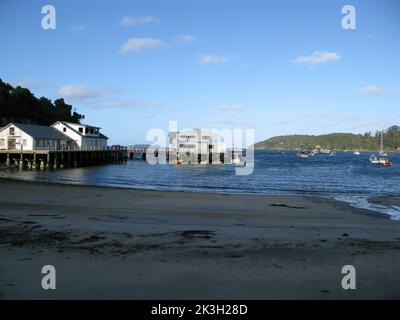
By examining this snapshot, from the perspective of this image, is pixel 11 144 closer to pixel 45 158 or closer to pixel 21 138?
pixel 21 138

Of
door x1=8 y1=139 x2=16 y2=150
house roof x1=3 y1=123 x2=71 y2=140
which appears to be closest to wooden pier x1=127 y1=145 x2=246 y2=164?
house roof x1=3 y1=123 x2=71 y2=140

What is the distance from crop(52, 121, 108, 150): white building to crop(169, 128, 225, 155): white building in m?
22.3

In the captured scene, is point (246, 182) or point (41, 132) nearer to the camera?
point (246, 182)

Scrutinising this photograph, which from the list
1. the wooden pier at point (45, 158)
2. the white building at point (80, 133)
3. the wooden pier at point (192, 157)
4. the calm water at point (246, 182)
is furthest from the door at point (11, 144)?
the wooden pier at point (192, 157)

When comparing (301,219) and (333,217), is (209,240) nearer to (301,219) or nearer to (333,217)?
(301,219)

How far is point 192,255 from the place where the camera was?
352 inches

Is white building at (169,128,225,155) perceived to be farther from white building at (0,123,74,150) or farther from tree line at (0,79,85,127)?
white building at (0,123,74,150)

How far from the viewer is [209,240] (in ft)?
35.2

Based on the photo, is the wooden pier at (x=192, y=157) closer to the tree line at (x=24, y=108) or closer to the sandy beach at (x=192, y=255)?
the tree line at (x=24, y=108)

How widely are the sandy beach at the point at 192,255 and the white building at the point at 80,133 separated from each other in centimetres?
5640

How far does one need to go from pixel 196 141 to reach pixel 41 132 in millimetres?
41275

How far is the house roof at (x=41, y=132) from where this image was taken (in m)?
59.6

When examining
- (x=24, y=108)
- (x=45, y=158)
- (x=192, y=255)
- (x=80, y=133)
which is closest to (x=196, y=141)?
(x=80, y=133)

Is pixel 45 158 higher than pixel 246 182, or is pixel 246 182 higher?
pixel 45 158
